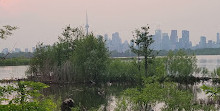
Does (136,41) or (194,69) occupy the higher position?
(136,41)

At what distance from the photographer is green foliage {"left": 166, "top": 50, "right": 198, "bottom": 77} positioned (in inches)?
1300

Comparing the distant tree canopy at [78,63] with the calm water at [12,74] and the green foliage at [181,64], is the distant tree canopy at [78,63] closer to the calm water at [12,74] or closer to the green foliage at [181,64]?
the calm water at [12,74]

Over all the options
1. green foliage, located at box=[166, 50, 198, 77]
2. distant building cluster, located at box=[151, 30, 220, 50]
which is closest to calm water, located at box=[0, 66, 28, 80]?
green foliage, located at box=[166, 50, 198, 77]

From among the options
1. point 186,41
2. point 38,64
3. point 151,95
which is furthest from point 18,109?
point 186,41

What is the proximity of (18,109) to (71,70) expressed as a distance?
2796cm

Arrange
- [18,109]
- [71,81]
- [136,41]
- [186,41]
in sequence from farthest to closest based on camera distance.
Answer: [186,41], [71,81], [136,41], [18,109]

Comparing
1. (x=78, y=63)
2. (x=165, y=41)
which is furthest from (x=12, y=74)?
(x=165, y=41)

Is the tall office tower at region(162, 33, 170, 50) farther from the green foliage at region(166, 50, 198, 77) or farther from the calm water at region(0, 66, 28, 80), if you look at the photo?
the green foliage at region(166, 50, 198, 77)

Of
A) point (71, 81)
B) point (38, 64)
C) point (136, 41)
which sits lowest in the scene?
point (71, 81)

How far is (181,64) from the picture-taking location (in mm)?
33062

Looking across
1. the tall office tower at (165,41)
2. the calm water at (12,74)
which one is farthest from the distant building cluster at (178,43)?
the calm water at (12,74)

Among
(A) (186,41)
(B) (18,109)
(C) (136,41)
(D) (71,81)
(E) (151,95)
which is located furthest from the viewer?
(A) (186,41)

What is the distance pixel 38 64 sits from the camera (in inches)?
1348

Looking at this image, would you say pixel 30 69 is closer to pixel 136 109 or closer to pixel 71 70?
pixel 71 70
